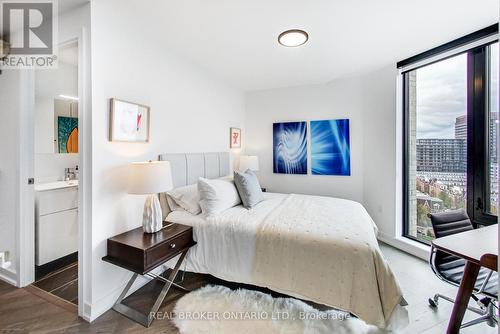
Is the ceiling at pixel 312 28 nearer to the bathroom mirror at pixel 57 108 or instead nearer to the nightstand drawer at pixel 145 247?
the bathroom mirror at pixel 57 108

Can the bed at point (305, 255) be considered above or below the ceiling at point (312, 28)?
below

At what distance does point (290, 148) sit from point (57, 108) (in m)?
3.53

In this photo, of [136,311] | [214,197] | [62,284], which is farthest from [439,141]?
[62,284]

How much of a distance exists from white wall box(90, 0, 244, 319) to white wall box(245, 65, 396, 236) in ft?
5.98

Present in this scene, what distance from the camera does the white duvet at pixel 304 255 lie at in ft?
5.02

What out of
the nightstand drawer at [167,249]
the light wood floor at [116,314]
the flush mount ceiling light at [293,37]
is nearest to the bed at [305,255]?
the nightstand drawer at [167,249]

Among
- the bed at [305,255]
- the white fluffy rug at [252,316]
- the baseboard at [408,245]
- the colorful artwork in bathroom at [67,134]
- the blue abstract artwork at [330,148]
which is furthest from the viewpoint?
the blue abstract artwork at [330,148]

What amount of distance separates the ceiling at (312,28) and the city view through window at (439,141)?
1.44 feet

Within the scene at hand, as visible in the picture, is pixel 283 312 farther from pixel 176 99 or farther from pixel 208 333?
pixel 176 99

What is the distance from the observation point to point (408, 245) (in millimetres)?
2941

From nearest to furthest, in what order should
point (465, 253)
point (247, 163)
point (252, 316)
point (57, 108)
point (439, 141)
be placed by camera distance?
point (465, 253) < point (252, 316) < point (439, 141) < point (57, 108) < point (247, 163)

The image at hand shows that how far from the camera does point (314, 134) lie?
3947 mm

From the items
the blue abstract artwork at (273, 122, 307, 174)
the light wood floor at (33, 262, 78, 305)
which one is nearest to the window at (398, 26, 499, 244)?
the blue abstract artwork at (273, 122, 307, 174)

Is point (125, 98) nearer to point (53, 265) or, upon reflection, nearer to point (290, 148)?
point (53, 265)
